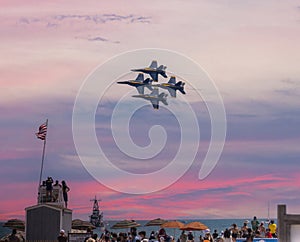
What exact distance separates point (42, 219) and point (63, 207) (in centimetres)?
181

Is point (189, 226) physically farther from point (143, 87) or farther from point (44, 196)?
point (143, 87)

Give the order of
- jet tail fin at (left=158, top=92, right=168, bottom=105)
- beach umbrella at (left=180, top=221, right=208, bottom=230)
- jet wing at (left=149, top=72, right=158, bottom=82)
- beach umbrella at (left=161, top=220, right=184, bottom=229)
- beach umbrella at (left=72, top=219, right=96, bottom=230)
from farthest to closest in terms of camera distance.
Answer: jet wing at (left=149, top=72, right=158, bottom=82)
jet tail fin at (left=158, top=92, right=168, bottom=105)
beach umbrella at (left=72, top=219, right=96, bottom=230)
beach umbrella at (left=161, top=220, right=184, bottom=229)
beach umbrella at (left=180, top=221, right=208, bottom=230)

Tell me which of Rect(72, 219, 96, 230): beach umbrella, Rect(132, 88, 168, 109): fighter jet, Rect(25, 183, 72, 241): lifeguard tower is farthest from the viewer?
Rect(132, 88, 168, 109): fighter jet

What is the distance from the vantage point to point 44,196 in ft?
171

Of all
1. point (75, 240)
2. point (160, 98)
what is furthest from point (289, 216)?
point (160, 98)

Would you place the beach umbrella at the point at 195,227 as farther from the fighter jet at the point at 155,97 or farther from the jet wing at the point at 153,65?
the jet wing at the point at 153,65

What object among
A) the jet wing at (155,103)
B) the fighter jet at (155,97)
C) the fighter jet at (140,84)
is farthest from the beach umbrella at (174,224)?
the fighter jet at (140,84)

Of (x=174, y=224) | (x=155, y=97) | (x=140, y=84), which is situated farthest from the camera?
(x=140, y=84)

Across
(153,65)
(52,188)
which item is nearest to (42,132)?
(52,188)

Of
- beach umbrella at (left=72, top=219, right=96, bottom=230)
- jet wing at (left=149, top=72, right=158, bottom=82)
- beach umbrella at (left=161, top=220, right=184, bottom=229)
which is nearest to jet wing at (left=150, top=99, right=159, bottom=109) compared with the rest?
jet wing at (left=149, top=72, right=158, bottom=82)

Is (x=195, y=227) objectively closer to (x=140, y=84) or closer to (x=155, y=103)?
(x=155, y=103)

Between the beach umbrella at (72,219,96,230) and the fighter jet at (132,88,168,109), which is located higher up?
the fighter jet at (132,88,168,109)

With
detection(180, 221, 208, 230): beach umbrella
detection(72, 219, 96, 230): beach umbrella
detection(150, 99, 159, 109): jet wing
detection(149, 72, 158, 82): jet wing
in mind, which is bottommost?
detection(180, 221, 208, 230): beach umbrella

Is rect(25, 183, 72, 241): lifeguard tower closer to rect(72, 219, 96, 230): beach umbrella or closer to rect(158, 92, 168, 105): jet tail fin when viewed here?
rect(72, 219, 96, 230): beach umbrella
